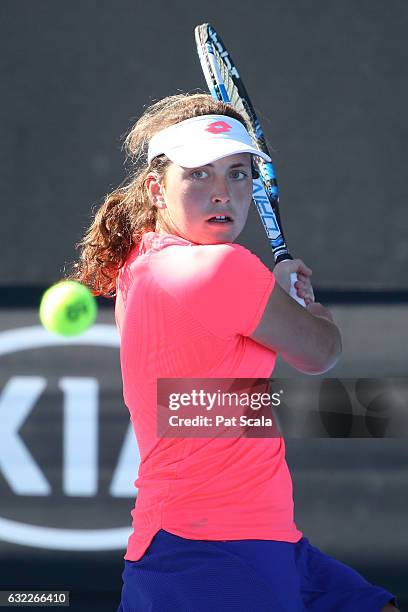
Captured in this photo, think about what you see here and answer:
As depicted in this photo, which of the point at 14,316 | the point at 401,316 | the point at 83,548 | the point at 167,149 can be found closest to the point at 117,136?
the point at 14,316

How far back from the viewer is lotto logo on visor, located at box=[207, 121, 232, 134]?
175cm

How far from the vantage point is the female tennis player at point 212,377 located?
1596mm

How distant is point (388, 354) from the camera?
3.36 metres

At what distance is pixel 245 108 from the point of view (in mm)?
2400

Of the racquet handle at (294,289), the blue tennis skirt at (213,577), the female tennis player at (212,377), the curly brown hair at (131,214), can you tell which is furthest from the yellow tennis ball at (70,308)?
the blue tennis skirt at (213,577)

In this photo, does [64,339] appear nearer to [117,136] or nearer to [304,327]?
[117,136]

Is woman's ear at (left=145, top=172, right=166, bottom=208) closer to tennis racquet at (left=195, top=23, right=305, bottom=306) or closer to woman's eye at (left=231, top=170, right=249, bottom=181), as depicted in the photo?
woman's eye at (left=231, top=170, right=249, bottom=181)

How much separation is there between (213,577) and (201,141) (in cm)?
69

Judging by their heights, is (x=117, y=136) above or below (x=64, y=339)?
above

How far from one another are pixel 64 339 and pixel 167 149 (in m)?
1.70

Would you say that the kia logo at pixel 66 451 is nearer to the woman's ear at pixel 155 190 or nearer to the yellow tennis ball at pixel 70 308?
the yellow tennis ball at pixel 70 308

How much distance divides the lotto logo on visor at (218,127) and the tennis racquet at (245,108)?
46cm

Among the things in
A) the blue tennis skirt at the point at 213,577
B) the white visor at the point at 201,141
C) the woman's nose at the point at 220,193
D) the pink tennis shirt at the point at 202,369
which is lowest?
the blue tennis skirt at the point at 213,577

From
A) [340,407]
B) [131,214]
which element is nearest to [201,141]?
[131,214]
